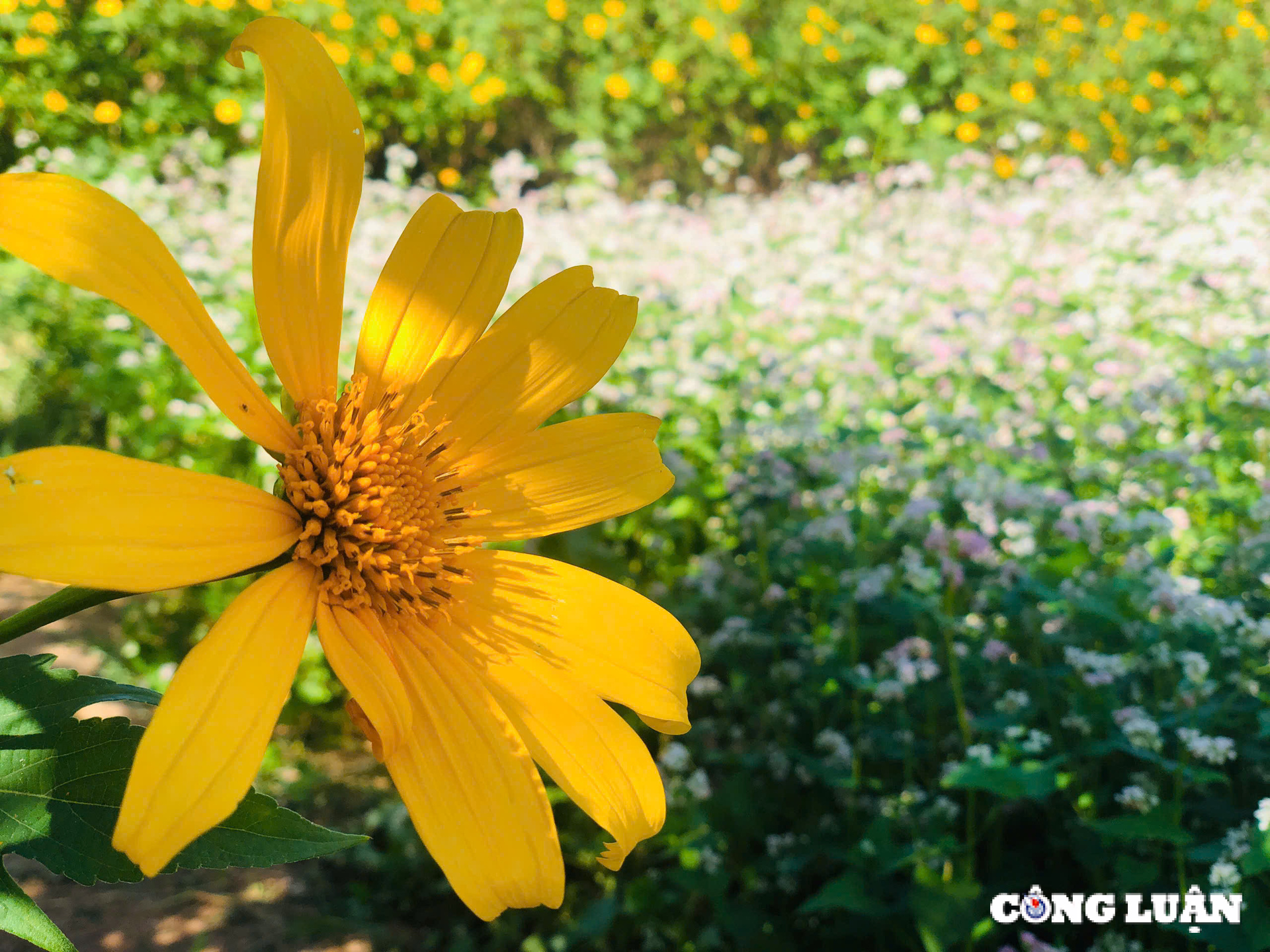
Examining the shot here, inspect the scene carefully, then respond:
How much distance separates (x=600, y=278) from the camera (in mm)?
4246

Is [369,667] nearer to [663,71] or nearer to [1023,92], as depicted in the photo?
[663,71]

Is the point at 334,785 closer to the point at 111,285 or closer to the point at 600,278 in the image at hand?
the point at 600,278

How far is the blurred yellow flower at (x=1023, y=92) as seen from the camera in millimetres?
7297

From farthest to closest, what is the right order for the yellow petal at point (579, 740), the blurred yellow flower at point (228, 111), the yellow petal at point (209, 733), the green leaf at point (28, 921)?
the blurred yellow flower at point (228, 111) < the yellow petal at point (579, 740) < the green leaf at point (28, 921) < the yellow petal at point (209, 733)

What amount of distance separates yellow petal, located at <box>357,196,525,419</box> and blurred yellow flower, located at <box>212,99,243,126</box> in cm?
529

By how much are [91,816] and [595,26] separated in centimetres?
699

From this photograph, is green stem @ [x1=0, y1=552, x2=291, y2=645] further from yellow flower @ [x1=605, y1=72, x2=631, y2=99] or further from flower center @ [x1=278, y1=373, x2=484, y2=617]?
yellow flower @ [x1=605, y1=72, x2=631, y2=99]

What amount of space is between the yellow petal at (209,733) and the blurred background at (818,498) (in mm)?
1577

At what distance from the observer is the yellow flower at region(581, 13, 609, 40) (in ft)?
22.9

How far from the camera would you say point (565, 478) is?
35.3 inches

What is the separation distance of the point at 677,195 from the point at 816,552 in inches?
200

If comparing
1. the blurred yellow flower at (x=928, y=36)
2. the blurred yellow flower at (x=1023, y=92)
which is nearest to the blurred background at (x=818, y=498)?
the blurred yellow flower at (x=1023, y=92)

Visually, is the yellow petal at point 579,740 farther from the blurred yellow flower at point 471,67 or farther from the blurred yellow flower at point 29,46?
the blurred yellow flower at point 471,67

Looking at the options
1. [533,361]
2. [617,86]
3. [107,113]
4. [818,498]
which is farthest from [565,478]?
[617,86]
